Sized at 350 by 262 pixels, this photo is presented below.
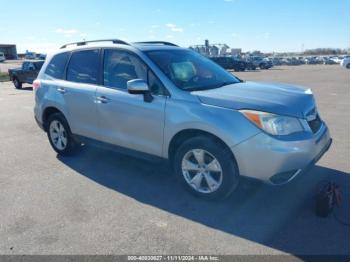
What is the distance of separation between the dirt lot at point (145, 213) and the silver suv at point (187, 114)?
0.40m

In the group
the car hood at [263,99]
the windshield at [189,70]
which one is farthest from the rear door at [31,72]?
the car hood at [263,99]

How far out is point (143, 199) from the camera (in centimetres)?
425

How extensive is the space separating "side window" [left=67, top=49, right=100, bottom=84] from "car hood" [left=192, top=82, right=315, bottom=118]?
177 centimetres

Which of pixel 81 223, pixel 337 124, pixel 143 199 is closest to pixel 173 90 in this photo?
pixel 143 199

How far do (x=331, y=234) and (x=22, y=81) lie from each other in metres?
20.0

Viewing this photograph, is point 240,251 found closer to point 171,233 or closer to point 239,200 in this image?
point 171,233

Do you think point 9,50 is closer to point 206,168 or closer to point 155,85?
point 155,85

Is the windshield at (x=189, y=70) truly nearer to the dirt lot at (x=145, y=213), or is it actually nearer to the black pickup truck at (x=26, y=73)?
the dirt lot at (x=145, y=213)

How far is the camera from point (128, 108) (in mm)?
4492

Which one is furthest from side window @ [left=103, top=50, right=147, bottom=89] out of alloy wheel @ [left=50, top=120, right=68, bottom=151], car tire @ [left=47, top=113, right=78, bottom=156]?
alloy wheel @ [left=50, top=120, right=68, bottom=151]

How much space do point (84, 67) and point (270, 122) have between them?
3.01 metres

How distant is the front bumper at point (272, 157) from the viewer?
3.51m

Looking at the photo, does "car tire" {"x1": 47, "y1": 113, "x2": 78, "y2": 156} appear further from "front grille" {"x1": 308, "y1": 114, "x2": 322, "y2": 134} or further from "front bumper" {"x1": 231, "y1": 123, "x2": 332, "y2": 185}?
"front grille" {"x1": 308, "y1": 114, "x2": 322, "y2": 134}

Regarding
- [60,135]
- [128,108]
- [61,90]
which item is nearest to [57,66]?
[61,90]
